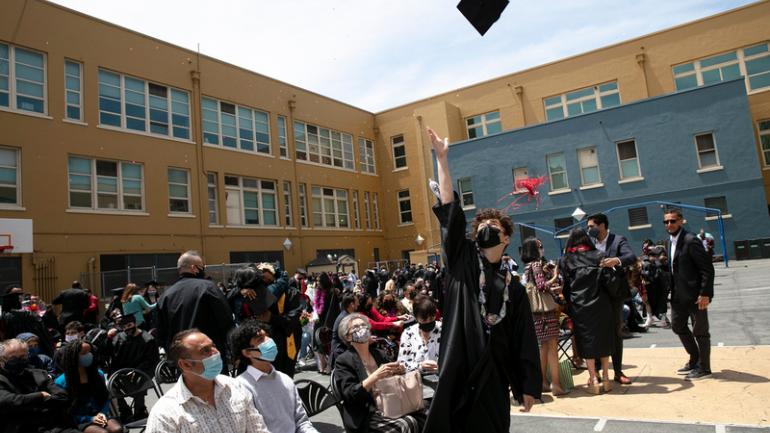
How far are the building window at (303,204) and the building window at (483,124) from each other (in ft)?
37.1

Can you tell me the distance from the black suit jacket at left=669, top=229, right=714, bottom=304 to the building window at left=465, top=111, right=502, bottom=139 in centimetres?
2628

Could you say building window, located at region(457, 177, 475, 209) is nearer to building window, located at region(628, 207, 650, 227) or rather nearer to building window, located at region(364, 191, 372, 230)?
building window, located at region(364, 191, 372, 230)

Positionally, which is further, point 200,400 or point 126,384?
point 126,384

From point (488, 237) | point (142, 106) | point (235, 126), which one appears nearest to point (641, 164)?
point (235, 126)

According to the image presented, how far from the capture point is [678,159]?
77.5ft

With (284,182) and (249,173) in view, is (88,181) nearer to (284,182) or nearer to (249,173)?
(249,173)

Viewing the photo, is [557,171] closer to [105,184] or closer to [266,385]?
[105,184]

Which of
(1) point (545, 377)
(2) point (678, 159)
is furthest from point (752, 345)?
(2) point (678, 159)

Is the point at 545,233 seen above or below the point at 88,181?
below

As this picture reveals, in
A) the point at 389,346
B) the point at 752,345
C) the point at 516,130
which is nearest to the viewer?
the point at 389,346

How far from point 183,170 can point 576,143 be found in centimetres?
1929

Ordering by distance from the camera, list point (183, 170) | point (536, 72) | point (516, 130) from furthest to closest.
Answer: point (536, 72) → point (516, 130) → point (183, 170)

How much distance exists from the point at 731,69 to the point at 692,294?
82.5ft

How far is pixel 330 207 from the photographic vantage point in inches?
1233
